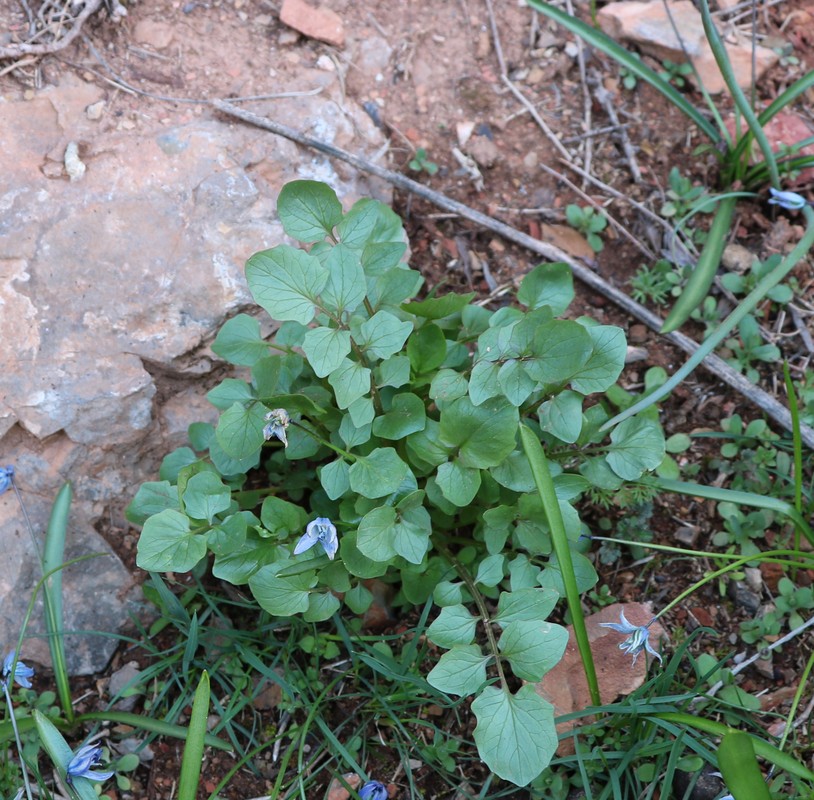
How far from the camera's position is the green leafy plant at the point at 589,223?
278cm

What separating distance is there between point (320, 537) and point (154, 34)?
186cm

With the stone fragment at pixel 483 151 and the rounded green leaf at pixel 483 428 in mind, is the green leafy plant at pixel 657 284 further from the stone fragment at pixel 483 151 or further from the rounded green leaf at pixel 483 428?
the rounded green leaf at pixel 483 428

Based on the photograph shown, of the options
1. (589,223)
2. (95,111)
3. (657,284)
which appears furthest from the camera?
(589,223)

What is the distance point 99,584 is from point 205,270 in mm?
911

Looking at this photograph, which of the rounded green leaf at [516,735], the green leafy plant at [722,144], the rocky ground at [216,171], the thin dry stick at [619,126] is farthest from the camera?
the thin dry stick at [619,126]

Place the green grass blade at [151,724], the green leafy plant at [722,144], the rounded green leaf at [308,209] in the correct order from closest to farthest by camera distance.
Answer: the rounded green leaf at [308,209] < the green grass blade at [151,724] < the green leafy plant at [722,144]

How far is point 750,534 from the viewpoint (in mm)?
2340

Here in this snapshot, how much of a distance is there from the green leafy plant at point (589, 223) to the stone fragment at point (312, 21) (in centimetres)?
98

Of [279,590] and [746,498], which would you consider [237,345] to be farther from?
[746,498]

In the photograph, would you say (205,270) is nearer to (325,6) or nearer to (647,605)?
(325,6)

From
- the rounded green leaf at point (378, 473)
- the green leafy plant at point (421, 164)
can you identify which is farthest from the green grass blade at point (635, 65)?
the rounded green leaf at point (378, 473)

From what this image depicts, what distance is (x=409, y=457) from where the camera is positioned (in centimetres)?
208

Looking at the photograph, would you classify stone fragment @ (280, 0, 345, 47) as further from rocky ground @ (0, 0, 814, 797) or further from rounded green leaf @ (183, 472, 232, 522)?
rounded green leaf @ (183, 472, 232, 522)

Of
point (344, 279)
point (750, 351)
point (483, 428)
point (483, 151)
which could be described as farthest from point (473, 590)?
point (483, 151)
